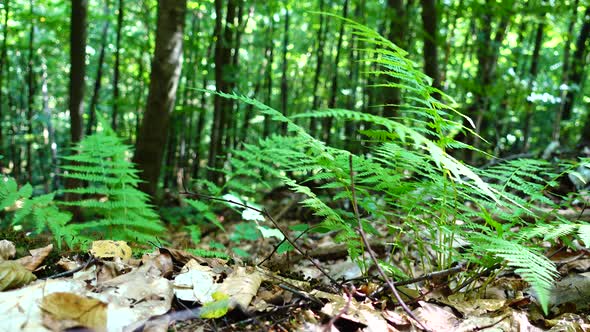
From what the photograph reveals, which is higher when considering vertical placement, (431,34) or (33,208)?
(431,34)

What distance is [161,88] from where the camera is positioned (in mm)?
4926

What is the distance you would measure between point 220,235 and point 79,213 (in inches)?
77.0

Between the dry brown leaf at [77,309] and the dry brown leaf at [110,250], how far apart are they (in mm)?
530

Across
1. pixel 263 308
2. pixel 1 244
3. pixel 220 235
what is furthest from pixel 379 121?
pixel 220 235

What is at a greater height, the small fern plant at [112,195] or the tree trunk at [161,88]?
the tree trunk at [161,88]

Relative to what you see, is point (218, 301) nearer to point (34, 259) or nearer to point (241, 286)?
point (241, 286)

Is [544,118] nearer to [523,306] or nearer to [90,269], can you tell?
[523,306]

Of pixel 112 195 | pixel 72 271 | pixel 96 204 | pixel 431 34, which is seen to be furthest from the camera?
pixel 431 34

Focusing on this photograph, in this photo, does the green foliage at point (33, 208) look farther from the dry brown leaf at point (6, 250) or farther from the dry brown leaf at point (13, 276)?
the dry brown leaf at point (13, 276)

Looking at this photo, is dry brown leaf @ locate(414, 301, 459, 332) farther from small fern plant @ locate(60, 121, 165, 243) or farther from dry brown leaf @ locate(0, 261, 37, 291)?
small fern plant @ locate(60, 121, 165, 243)

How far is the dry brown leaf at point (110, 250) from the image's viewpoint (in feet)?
5.69

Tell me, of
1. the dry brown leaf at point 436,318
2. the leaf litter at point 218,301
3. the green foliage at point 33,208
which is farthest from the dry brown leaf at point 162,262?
the dry brown leaf at point 436,318

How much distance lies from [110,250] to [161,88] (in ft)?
11.4

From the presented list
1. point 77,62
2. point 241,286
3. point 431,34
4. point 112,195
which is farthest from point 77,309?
point 77,62
